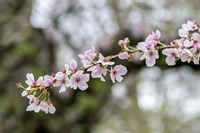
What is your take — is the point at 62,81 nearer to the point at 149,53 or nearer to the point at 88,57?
the point at 88,57

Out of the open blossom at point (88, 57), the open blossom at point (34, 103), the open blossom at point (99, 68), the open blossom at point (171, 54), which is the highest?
the open blossom at point (171, 54)

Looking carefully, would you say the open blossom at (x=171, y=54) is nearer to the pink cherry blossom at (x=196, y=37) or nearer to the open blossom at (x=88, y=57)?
the pink cherry blossom at (x=196, y=37)

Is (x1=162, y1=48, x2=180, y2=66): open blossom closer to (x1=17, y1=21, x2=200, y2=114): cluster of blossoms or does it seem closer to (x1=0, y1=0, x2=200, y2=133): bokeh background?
(x1=17, y1=21, x2=200, y2=114): cluster of blossoms

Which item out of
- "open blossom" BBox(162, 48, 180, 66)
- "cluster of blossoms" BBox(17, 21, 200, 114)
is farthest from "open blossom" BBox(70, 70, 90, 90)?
"open blossom" BBox(162, 48, 180, 66)

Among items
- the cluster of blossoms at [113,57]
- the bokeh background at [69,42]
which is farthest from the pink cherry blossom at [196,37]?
the bokeh background at [69,42]

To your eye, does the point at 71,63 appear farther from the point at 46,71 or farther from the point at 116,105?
the point at 116,105

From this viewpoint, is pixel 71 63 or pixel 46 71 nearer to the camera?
pixel 71 63

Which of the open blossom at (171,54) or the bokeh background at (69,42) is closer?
the open blossom at (171,54)

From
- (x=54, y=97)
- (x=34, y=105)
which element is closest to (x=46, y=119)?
(x=54, y=97)

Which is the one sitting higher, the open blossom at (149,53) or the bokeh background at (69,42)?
the bokeh background at (69,42)

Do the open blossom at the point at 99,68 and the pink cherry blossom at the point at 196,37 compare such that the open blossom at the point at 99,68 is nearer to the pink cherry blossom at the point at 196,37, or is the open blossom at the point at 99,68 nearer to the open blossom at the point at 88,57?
the open blossom at the point at 88,57

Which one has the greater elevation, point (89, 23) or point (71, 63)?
point (89, 23)
